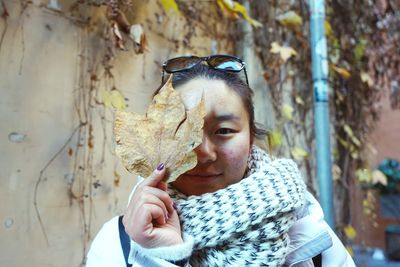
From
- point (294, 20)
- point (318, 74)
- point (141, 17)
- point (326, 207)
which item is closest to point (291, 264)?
point (326, 207)

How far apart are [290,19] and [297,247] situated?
2112 millimetres

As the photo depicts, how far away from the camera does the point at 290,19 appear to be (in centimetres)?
265

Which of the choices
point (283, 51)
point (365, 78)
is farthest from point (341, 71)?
point (283, 51)

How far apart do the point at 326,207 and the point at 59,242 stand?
1.19 meters

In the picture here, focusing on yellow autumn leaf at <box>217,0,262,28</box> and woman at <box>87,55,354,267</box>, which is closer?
woman at <box>87,55,354,267</box>

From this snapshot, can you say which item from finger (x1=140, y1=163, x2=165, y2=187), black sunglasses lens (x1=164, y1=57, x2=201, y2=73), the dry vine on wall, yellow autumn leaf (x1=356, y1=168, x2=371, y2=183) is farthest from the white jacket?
yellow autumn leaf (x1=356, y1=168, x2=371, y2=183)

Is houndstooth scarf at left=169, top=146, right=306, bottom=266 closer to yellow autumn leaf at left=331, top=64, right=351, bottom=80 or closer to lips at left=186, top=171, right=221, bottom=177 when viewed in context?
lips at left=186, top=171, right=221, bottom=177

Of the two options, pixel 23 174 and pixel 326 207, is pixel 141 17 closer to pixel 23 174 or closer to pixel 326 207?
pixel 23 174

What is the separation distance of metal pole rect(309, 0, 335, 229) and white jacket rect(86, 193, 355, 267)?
29.4 inches

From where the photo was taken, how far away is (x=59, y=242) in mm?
1507

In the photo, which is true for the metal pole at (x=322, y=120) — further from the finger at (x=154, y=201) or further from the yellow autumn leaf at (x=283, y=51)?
the finger at (x=154, y=201)

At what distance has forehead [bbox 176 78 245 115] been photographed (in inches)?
33.1

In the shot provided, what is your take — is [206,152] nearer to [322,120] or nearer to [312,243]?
[312,243]

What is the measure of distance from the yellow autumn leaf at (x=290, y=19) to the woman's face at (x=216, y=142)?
1990 millimetres
